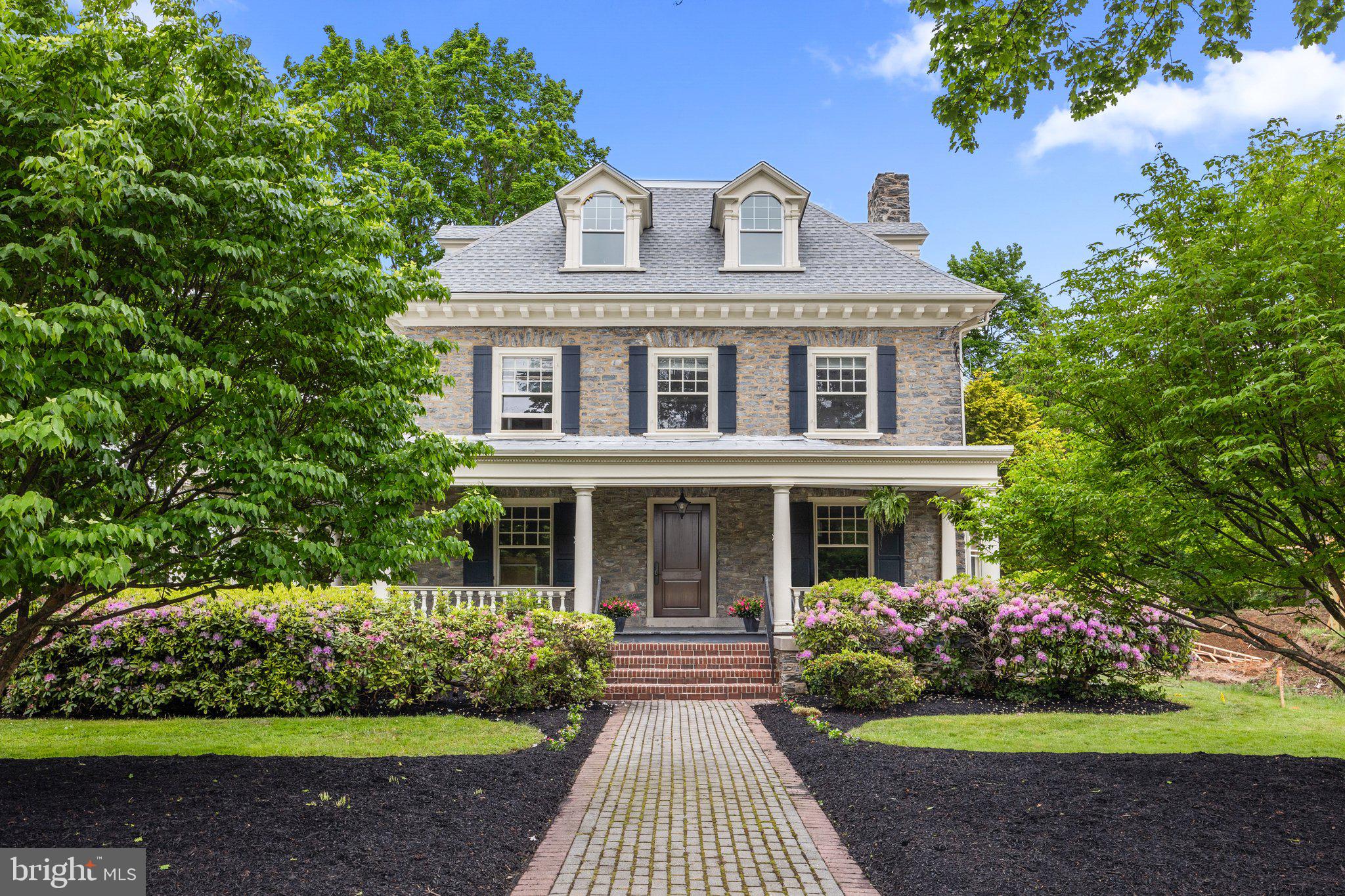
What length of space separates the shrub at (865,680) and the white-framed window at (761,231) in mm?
8437

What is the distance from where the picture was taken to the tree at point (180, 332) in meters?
4.65

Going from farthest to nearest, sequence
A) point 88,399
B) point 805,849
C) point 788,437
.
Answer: point 788,437 → point 805,849 → point 88,399

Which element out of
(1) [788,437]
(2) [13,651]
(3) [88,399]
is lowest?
(2) [13,651]

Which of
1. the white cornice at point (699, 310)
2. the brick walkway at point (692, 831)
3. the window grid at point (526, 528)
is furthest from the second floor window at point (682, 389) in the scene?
the brick walkway at point (692, 831)

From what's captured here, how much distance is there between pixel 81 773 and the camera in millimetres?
6758

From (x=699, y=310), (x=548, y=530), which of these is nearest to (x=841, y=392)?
(x=699, y=310)

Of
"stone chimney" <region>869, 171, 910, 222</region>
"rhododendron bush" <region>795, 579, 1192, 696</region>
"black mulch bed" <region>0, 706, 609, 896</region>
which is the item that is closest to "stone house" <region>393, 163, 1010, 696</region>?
"rhododendron bush" <region>795, 579, 1192, 696</region>

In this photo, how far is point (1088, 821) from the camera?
18.6 ft

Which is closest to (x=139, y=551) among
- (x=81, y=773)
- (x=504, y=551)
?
(x=81, y=773)

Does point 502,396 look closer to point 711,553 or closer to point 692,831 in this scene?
point 711,553

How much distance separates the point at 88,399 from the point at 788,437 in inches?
481

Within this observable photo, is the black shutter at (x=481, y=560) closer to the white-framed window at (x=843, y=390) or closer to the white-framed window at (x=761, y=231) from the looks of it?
the white-framed window at (x=843, y=390)

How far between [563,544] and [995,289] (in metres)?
23.9

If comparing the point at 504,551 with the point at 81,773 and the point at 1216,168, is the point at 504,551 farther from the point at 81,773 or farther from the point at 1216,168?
the point at 1216,168
